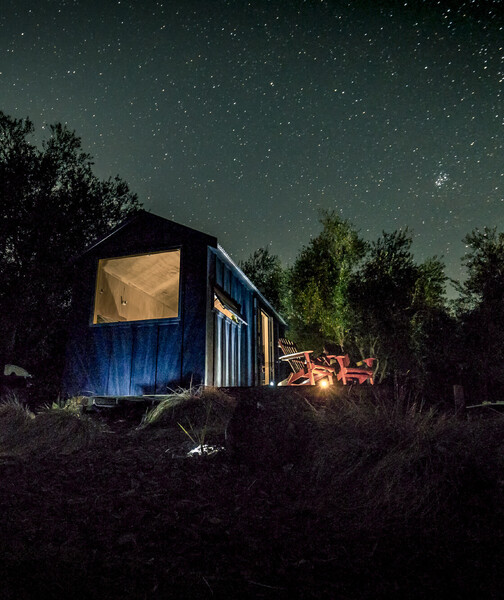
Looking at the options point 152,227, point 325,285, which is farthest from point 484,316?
point 152,227

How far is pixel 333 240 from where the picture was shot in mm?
27703

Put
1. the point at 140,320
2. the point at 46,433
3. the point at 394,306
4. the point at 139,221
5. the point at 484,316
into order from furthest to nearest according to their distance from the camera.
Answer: the point at 394,306
the point at 484,316
the point at 139,221
the point at 140,320
the point at 46,433

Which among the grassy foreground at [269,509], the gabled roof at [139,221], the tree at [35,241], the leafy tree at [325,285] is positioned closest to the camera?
the grassy foreground at [269,509]


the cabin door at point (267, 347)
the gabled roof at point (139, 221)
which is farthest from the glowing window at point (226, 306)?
the cabin door at point (267, 347)

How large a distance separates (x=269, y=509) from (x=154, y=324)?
193 inches

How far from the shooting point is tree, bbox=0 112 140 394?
446 inches

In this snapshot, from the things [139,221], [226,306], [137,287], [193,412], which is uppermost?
[139,221]

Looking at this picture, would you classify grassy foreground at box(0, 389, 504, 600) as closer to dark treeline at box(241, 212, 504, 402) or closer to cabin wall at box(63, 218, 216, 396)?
cabin wall at box(63, 218, 216, 396)

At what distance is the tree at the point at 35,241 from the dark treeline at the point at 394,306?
11.3 meters

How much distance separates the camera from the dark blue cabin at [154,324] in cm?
678

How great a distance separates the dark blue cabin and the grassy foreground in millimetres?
2363

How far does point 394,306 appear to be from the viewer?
2278 centimetres

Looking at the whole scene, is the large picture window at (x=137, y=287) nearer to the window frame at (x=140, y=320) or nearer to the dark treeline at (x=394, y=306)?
the window frame at (x=140, y=320)

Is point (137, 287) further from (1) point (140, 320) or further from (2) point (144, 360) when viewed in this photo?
(2) point (144, 360)
